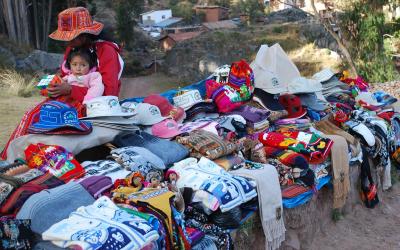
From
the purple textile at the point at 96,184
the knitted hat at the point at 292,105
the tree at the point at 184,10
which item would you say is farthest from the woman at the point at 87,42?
the tree at the point at 184,10

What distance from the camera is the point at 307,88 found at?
208 inches

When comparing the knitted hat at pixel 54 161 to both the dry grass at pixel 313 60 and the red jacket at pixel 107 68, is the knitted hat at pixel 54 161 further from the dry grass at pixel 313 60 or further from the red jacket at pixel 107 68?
the dry grass at pixel 313 60

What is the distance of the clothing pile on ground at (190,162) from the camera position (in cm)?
241

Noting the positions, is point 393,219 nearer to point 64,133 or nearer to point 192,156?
point 192,156

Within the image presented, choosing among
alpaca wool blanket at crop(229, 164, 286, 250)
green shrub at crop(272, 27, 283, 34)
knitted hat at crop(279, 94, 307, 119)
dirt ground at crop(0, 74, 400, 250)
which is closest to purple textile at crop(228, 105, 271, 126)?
knitted hat at crop(279, 94, 307, 119)

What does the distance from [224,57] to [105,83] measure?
2140 cm

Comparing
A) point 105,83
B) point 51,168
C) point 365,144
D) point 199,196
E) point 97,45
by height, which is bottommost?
point 365,144

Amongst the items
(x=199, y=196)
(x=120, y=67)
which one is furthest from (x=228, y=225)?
(x=120, y=67)

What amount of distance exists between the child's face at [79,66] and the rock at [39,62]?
39.0 feet

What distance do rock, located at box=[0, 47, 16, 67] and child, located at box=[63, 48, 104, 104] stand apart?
11097 mm

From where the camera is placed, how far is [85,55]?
372 centimetres

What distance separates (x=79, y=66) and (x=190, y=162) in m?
1.19

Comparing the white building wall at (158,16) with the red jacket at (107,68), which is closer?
the red jacket at (107,68)

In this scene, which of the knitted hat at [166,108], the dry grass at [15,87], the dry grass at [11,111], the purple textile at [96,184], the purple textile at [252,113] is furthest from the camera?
the dry grass at [15,87]
